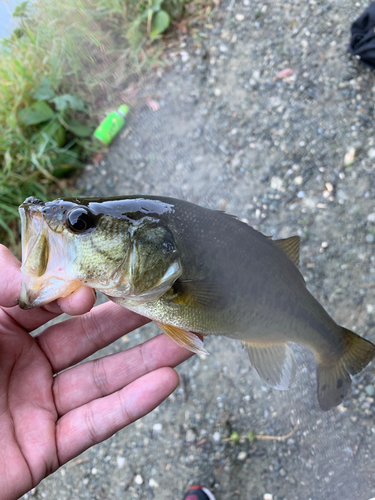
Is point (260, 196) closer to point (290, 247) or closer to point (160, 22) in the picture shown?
point (290, 247)

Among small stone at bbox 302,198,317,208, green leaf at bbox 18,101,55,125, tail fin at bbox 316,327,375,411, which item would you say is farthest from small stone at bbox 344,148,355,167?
green leaf at bbox 18,101,55,125

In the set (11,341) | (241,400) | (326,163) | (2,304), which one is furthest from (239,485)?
(326,163)

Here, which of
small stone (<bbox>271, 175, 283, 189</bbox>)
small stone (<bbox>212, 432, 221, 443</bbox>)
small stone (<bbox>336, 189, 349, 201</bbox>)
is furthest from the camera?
small stone (<bbox>271, 175, 283, 189</bbox>)

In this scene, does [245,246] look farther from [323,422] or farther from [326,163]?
[326,163]

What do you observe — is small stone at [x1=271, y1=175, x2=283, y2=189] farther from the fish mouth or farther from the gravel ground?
the fish mouth

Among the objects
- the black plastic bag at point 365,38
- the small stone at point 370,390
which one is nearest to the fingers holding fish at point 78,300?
the small stone at point 370,390

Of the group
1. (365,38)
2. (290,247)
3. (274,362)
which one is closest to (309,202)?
(290,247)
